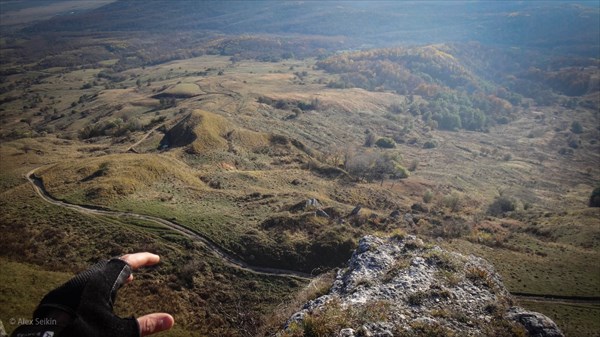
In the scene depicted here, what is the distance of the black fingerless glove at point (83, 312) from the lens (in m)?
5.27

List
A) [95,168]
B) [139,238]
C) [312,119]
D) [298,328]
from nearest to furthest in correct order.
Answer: [298,328] < [139,238] < [95,168] < [312,119]

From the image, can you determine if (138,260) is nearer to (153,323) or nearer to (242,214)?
(153,323)

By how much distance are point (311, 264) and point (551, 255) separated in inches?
1412

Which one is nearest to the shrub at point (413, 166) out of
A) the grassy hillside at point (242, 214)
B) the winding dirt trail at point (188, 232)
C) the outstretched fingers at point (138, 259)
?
the grassy hillside at point (242, 214)

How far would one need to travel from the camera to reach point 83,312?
5586mm

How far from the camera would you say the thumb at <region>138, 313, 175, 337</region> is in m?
5.83

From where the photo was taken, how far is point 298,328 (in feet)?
61.4

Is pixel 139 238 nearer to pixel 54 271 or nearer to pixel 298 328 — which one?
pixel 54 271

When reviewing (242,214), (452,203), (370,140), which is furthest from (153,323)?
(370,140)

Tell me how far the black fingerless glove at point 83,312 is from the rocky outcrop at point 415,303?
13880 millimetres

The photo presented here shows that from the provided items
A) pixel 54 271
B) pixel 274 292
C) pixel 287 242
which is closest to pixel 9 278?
pixel 54 271

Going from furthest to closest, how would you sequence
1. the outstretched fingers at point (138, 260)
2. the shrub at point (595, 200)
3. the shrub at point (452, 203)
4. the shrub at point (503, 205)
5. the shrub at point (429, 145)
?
1. the shrub at point (429, 145)
2. the shrub at point (595, 200)
3. the shrub at point (503, 205)
4. the shrub at point (452, 203)
5. the outstretched fingers at point (138, 260)

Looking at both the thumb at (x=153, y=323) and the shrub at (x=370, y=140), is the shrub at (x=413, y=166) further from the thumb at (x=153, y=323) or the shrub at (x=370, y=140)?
the thumb at (x=153, y=323)

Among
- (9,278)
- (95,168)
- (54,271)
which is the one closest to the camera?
(9,278)
